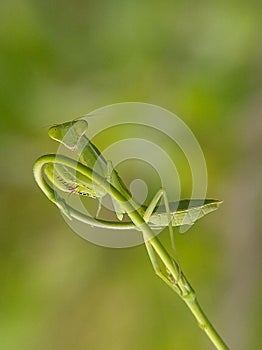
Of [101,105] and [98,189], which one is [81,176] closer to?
[98,189]

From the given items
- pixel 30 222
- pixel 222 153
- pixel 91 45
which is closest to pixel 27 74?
pixel 91 45

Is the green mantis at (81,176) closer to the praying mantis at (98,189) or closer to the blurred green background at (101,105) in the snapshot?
the praying mantis at (98,189)

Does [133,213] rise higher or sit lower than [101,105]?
lower

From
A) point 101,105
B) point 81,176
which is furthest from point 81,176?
point 101,105

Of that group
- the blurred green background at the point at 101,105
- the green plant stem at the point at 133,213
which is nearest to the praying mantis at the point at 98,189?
the green plant stem at the point at 133,213

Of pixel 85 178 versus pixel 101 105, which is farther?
Answer: pixel 101 105

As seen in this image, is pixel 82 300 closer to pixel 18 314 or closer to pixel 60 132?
pixel 18 314
